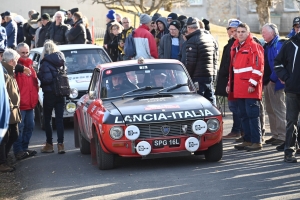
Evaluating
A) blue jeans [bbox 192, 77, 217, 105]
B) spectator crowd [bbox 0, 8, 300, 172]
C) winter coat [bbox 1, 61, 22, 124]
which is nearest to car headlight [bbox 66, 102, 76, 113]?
spectator crowd [bbox 0, 8, 300, 172]

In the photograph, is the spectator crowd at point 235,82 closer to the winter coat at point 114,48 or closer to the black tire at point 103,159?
the black tire at point 103,159

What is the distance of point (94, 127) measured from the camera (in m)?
11.1

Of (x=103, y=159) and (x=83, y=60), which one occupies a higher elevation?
(x=83, y=60)

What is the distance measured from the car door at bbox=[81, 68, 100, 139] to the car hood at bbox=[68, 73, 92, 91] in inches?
115

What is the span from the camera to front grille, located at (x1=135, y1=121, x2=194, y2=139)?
10.5m

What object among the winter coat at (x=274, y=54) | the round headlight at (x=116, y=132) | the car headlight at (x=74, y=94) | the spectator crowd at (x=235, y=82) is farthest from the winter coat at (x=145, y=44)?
the round headlight at (x=116, y=132)

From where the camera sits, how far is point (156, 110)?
10.6 metres

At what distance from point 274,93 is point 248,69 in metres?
1.15

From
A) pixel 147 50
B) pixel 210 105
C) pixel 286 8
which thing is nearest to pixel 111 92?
pixel 210 105

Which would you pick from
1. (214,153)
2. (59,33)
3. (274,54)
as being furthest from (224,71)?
(59,33)

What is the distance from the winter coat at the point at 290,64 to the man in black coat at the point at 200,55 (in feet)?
8.60

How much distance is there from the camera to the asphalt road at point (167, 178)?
29.7 feet

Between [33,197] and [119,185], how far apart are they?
1112 mm

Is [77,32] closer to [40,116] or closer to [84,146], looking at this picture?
[40,116]
